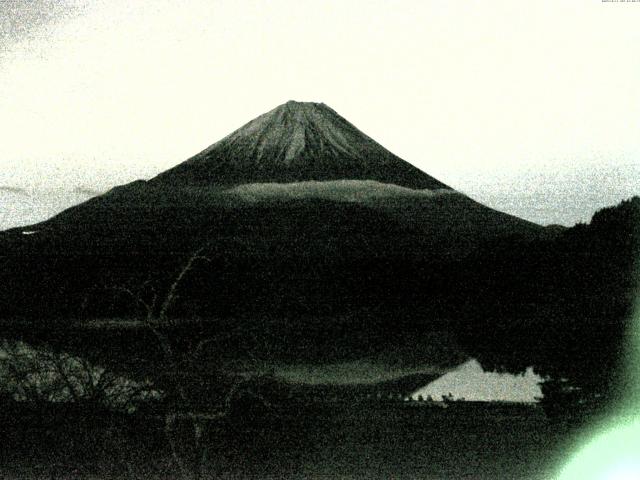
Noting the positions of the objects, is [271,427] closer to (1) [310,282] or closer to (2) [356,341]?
(2) [356,341]

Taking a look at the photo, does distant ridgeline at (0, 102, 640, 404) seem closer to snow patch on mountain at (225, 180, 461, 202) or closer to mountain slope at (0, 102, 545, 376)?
mountain slope at (0, 102, 545, 376)

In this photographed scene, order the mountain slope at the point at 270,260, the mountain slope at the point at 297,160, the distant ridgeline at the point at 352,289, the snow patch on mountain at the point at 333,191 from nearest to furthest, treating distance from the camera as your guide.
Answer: the distant ridgeline at the point at 352,289 → the mountain slope at the point at 270,260 → the snow patch on mountain at the point at 333,191 → the mountain slope at the point at 297,160

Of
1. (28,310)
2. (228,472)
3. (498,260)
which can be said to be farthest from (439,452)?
(28,310)

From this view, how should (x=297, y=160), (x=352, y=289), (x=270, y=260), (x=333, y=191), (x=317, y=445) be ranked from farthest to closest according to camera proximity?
1. (x=297, y=160)
2. (x=333, y=191)
3. (x=270, y=260)
4. (x=352, y=289)
5. (x=317, y=445)

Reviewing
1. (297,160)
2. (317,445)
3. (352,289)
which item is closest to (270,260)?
(352,289)

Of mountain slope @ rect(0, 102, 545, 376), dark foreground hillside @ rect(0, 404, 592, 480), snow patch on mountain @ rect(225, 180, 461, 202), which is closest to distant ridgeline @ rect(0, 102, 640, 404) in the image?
mountain slope @ rect(0, 102, 545, 376)

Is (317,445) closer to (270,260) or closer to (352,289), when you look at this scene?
(352,289)

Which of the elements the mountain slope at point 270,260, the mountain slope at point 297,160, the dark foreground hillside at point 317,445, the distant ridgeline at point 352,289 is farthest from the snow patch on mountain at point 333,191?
the dark foreground hillside at point 317,445

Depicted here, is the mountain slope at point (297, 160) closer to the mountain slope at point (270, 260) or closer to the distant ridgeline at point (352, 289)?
the mountain slope at point (270, 260)

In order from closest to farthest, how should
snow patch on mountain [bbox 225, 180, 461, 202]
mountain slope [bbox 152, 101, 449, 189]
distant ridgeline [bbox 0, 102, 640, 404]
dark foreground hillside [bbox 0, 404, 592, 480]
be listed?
1. dark foreground hillside [bbox 0, 404, 592, 480]
2. distant ridgeline [bbox 0, 102, 640, 404]
3. snow patch on mountain [bbox 225, 180, 461, 202]
4. mountain slope [bbox 152, 101, 449, 189]
